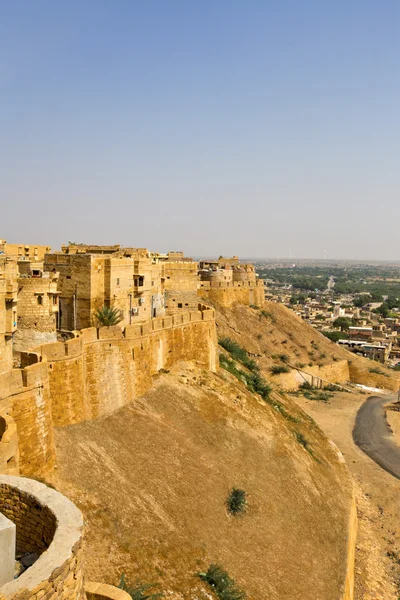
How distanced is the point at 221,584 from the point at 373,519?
1260cm

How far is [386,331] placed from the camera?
71.2 m

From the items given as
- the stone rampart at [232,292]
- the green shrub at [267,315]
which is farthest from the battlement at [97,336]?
the green shrub at [267,315]

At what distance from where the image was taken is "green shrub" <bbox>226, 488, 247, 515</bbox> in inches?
574

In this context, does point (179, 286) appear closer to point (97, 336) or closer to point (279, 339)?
point (97, 336)

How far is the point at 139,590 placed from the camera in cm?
952

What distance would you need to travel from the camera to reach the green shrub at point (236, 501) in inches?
574

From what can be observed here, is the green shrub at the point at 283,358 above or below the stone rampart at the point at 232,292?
below

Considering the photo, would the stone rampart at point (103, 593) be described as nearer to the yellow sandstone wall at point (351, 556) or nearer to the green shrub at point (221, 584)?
the green shrub at point (221, 584)

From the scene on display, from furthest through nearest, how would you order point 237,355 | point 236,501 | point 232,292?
point 232,292, point 237,355, point 236,501

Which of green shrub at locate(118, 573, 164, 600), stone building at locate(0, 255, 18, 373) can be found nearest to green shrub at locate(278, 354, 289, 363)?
stone building at locate(0, 255, 18, 373)

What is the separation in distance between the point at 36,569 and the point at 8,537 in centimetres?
38

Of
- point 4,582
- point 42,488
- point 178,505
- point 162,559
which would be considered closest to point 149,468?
point 178,505

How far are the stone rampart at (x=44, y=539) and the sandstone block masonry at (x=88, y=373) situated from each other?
5666 millimetres

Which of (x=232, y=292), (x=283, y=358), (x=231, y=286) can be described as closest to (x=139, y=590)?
(x=283, y=358)
